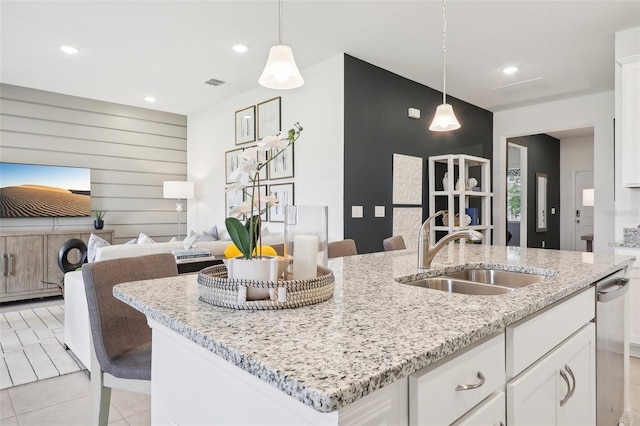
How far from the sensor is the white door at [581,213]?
26.6 ft

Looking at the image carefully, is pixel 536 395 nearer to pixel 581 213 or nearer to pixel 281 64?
pixel 281 64

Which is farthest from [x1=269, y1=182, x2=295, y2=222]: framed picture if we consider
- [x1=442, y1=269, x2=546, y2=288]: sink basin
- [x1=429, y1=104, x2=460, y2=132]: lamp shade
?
[x1=442, y1=269, x2=546, y2=288]: sink basin

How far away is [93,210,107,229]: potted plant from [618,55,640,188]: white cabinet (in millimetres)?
5793

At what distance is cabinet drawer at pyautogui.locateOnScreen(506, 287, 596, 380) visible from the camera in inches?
40.0

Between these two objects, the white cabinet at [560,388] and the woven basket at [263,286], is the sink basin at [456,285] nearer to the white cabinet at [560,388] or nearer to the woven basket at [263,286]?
the white cabinet at [560,388]

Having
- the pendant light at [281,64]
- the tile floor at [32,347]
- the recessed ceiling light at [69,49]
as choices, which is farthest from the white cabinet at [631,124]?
the recessed ceiling light at [69,49]

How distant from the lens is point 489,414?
926mm

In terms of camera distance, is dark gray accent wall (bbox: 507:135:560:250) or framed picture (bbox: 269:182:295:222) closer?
framed picture (bbox: 269:182:295:222)

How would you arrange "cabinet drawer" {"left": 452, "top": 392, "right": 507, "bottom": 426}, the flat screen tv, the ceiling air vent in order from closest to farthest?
"cabinet drawer" {"left": 452, "top": 392, "right": 507, "bottom": 426}, the ceiling air vent, the flat screen tv

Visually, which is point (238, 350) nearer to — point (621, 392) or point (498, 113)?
point (621, 392)

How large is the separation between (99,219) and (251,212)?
5.06 metres

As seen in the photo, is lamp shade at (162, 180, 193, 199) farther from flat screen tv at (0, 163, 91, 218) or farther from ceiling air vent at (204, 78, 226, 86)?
ceiling air vent at (204, 78, 226, 86)

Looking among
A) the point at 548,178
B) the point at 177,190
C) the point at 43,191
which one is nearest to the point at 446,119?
the point at 177,190

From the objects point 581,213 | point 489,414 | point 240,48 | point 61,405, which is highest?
point 240,48
